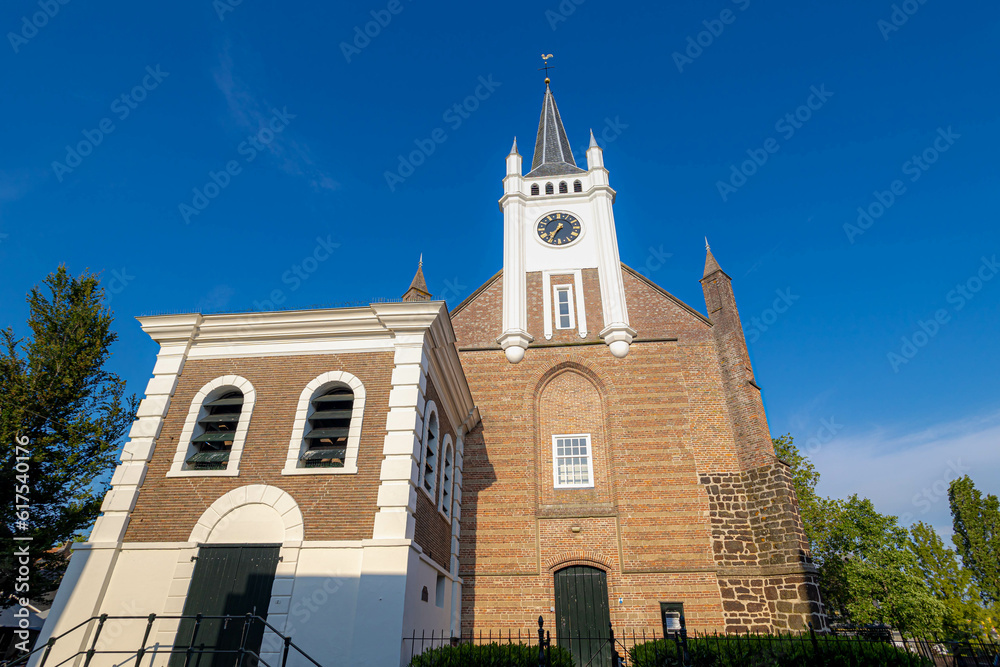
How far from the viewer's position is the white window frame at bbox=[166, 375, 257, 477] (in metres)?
11.6

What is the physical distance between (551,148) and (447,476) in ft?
69.8

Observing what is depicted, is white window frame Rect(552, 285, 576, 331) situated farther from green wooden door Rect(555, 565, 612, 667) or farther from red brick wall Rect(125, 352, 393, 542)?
red brick wall Rect(125, 352, 393, 542)

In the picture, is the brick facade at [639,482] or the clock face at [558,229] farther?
the clock face at [558,229]

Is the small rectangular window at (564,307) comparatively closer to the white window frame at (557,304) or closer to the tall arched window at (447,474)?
the white window frame at (557,304)

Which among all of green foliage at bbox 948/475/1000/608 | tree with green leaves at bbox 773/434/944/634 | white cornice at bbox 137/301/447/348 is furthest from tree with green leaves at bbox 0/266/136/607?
green foliage at bbox 948/475/1000/608

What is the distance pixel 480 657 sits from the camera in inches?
400

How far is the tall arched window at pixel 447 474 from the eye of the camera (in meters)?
14.9

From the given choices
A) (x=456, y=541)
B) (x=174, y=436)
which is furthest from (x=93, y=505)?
(x=456, y=541)

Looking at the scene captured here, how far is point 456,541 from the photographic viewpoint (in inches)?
639

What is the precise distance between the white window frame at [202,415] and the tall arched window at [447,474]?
5208mm

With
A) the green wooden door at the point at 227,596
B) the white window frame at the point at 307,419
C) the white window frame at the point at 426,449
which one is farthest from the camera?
the white window frame at the point at 426,449

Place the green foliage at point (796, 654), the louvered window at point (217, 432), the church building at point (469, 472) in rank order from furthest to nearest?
the louvered window at point (217, 432), the green foliage at point (796, 654), the church building at point (469, 472)

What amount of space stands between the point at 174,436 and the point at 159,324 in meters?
2.96

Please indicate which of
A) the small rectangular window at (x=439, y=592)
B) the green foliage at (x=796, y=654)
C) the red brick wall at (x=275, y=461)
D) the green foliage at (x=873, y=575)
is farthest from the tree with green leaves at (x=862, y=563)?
the red brick wall at (x=275, y=461)
